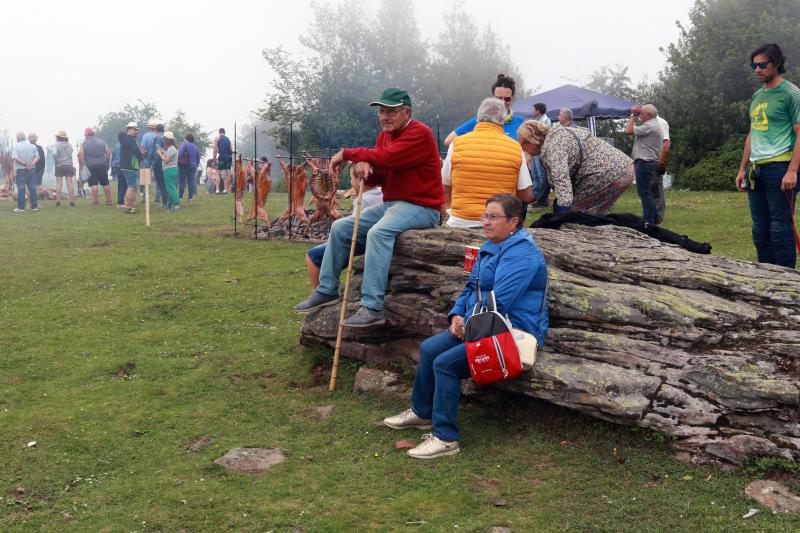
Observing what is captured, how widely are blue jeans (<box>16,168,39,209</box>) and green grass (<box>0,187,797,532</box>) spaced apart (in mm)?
12798

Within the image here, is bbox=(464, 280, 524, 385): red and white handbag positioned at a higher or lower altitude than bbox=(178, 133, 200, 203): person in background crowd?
lower

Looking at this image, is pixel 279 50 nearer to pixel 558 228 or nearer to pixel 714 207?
pixel 714 207

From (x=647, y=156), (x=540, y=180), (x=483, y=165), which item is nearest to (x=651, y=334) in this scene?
(x=483, y=165)

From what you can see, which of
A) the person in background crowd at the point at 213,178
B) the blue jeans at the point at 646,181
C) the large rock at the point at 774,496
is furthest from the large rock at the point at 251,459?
the person in background crowd at the point at 213,178

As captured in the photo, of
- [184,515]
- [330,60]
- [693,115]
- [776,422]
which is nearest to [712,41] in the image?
[693,115]

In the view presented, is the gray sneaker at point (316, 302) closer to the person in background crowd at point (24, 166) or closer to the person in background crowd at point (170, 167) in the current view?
the person in background crowd at point (170, 167)

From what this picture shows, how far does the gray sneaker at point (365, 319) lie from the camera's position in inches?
279

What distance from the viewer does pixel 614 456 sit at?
17.7ft

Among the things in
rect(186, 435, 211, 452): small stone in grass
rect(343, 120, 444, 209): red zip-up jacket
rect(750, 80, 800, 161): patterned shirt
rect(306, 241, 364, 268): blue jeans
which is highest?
rect(750, 80, 800, 161): patterned shirt

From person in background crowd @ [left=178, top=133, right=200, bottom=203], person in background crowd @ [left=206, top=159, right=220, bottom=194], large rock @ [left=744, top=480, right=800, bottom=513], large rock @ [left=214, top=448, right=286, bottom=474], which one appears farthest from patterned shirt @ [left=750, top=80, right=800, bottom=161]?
person in background crowd @ [left=206, top=159, right=220, bottom=194]

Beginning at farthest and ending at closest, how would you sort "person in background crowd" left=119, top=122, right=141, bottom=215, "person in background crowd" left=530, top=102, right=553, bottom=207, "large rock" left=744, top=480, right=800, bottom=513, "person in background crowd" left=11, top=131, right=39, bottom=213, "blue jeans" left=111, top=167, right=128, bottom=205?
"blue jeans" left=111, top=167, right=128, bottom=205
"person in background crowd" left=11, top=131, right=39, bottom=213
"person in background crowd" left=119, top=122, right=141, bottom=215
"person in background crowd" left=530, top=102, right=553, bottom=207
"large rock" left=744, top=480, right=800, bottom=513

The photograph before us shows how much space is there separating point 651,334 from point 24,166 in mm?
20034

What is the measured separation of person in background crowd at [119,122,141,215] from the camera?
2075 centimetres

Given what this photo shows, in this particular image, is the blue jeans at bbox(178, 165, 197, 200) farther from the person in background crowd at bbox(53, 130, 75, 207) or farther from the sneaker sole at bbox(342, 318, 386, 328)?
the sneaker sole at bbox(342, 318, 386, 328)
